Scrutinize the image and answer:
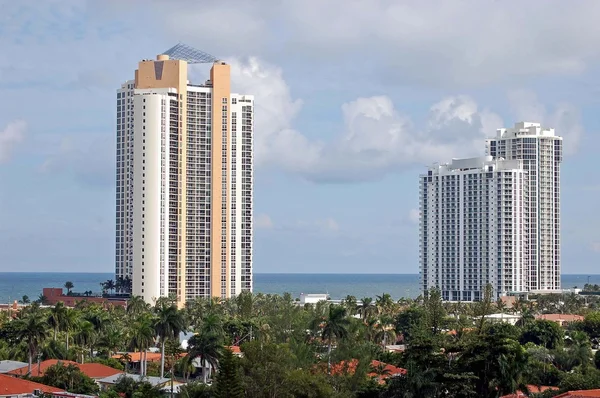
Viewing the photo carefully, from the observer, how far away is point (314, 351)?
8144cm

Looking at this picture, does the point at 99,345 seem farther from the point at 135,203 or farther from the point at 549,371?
the point at 135,203

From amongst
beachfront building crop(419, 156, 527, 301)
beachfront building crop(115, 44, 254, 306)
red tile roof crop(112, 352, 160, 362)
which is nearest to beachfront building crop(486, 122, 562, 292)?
beachfront building crop(419, 156, 527, 301)

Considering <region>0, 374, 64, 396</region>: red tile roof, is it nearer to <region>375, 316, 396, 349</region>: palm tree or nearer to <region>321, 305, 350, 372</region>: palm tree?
<region>321, 305, 350, 372</region>: palm tree

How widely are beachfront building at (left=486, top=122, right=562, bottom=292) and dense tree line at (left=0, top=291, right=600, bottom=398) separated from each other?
68941 mm

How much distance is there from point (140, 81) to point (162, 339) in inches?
3291

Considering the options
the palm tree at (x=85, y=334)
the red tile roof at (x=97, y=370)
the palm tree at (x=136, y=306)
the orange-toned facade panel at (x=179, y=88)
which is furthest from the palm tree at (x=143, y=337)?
the orange-toned facade panel at (x=179, y=88)

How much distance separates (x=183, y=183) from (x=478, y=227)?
57.7 metres

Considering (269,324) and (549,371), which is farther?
(269,324)

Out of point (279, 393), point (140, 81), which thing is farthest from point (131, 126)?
point (279, 393)

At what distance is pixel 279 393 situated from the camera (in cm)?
6284

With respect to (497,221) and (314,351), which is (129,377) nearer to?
(314,351)

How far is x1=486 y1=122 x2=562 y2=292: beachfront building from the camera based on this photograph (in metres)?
194

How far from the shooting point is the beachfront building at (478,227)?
18900 centimetres

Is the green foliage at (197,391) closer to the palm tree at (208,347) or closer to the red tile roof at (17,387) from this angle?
the red tile roof at (17,387)
